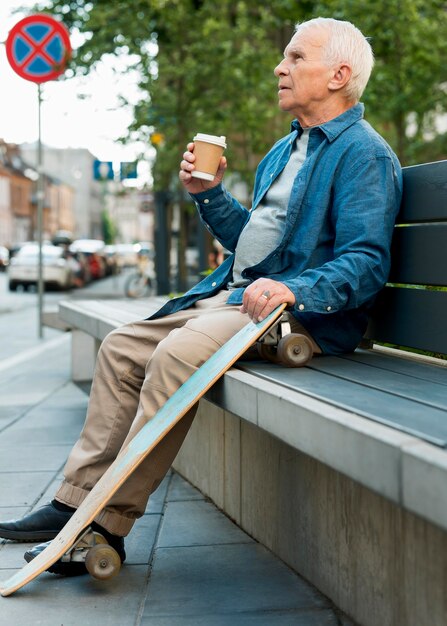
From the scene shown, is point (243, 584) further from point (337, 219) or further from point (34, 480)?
point (34, 480)

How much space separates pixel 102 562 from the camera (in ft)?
10.5

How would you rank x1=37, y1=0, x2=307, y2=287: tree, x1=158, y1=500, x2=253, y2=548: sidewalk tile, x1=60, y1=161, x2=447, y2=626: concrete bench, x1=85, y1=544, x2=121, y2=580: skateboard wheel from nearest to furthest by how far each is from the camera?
x1=60, y1=161, x2=447, y2=626: concrete bench → x1=85, y1=544, x2=121, y2=580: skateboard wheel → x1=158, y1=500, x2=253, y2=548: sidewalk tile → x1=37, y1=0, x2=307, y2=287: tree

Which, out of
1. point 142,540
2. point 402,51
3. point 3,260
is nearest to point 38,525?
point 142,540

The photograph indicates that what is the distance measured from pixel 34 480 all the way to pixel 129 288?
2246cm

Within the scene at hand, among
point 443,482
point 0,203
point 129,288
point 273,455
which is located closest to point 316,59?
point 273,455

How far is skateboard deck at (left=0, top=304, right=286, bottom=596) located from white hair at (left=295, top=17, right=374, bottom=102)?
92 cm

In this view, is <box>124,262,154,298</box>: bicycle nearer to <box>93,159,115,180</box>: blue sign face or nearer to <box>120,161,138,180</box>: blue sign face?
<box>93,159,115,180</box>: blue sign face

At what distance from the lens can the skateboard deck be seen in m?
3.04

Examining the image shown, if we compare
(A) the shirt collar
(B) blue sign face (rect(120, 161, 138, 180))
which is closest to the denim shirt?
(A) the shirt collar

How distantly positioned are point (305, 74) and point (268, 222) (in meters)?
0.49

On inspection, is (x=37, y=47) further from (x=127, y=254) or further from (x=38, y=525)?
(x=127, y=254)

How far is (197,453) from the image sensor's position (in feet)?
15.3

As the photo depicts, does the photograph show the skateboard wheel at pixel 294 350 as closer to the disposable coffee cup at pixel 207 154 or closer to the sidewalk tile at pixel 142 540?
the disposable coffee cup at pixel 207 154

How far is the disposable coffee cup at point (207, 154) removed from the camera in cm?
347
